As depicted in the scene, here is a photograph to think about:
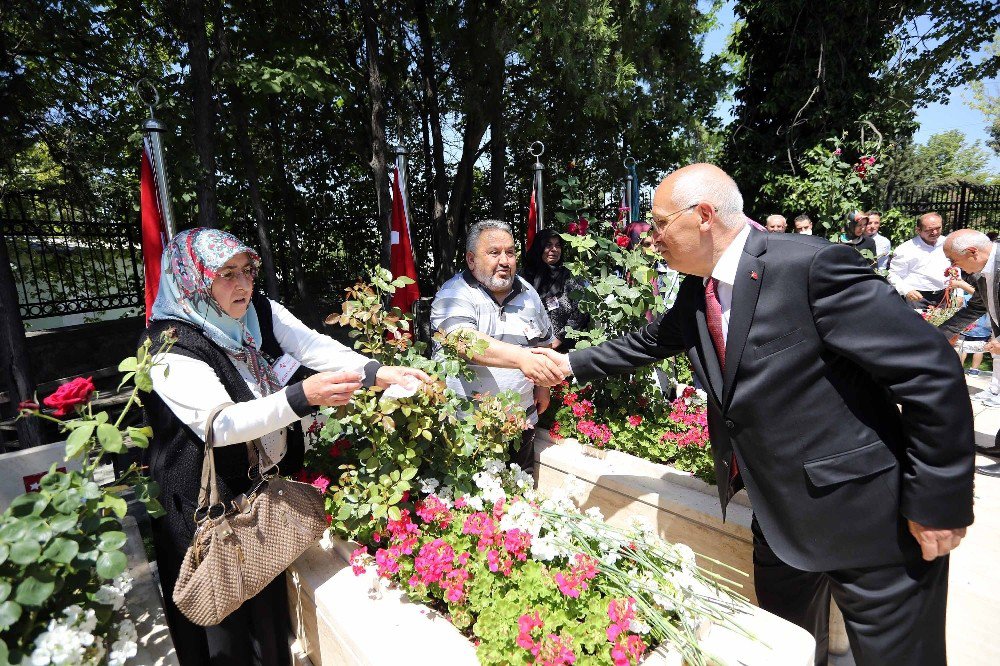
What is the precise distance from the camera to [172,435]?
5.64 ft

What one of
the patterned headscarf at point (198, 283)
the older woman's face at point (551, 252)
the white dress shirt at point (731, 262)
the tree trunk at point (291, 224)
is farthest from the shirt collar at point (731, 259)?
the tree trunk at point (291, 224)

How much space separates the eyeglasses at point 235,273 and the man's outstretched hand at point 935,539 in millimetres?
2160

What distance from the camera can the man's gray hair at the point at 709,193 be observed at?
162 cm

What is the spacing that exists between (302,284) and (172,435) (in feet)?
23.6

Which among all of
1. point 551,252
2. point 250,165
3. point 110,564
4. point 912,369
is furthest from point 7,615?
point 250,165

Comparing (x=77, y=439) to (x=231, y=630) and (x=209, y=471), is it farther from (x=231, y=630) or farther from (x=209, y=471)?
(x=231, y=630)

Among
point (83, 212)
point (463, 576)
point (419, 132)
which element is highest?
point (419, 132)

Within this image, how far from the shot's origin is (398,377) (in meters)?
1.91

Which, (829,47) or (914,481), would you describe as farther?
(829,47)

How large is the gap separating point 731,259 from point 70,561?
194 centimetres

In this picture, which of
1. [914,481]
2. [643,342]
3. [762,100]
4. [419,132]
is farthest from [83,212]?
[762,100]

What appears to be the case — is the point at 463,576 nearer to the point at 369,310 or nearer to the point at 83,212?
the point at 369,310

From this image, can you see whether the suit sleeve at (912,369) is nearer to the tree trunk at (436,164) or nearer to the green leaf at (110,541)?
the green leaf at (110,541)

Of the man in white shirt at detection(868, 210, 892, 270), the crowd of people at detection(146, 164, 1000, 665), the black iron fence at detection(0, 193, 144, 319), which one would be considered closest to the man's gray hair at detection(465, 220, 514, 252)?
the crowd of people at detection(146, 164, 1000, 665)
